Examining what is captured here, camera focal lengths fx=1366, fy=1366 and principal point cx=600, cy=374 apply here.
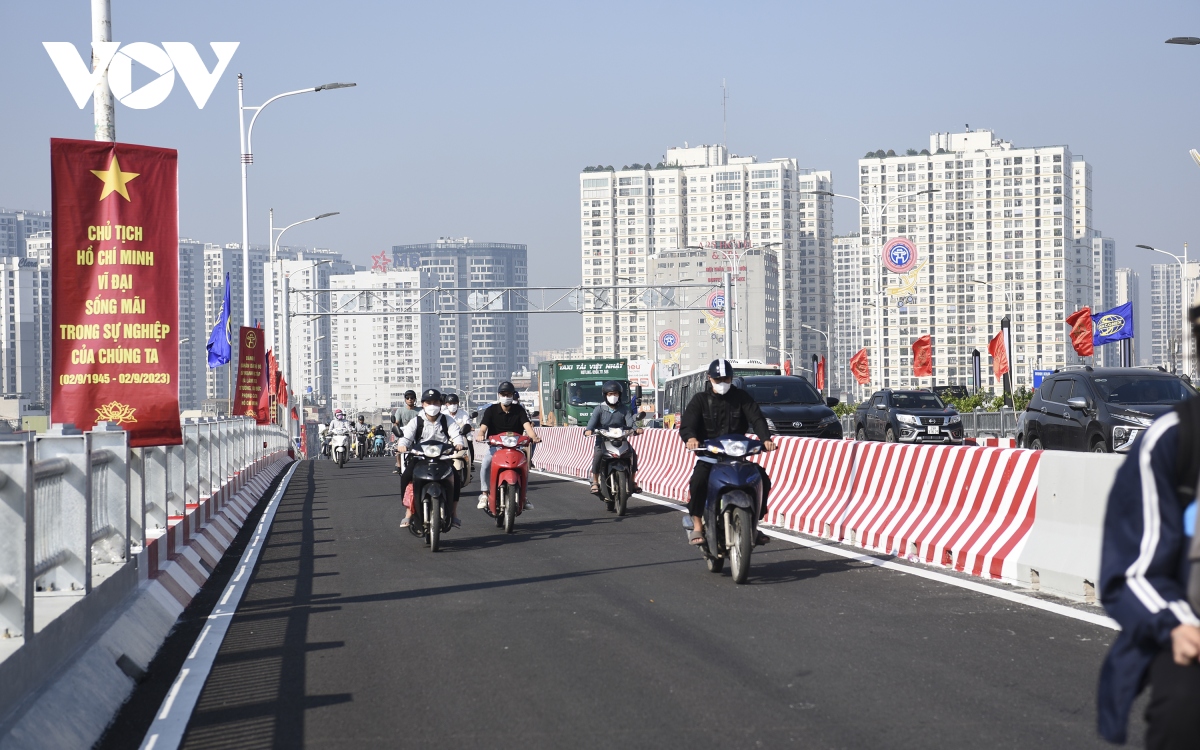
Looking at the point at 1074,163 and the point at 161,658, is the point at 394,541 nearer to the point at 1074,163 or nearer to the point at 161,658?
the point at 161,658

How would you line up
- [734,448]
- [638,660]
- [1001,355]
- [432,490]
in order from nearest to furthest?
[638,660], [734,448], [432,490], [1001,355]

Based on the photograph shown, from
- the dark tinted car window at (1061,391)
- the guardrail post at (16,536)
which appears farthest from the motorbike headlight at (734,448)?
the dark tinted car window at (1061,391)

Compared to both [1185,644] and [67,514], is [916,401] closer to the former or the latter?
[67,514]

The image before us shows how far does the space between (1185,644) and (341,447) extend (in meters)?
38.7

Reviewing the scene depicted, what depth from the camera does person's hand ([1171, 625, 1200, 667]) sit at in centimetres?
279

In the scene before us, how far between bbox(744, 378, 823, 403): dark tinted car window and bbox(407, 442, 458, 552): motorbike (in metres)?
13.4

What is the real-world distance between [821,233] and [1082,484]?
585 ft

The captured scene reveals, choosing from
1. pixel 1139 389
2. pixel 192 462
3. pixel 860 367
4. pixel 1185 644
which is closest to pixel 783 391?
pixel 1139 389

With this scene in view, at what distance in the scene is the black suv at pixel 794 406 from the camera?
1037 inches

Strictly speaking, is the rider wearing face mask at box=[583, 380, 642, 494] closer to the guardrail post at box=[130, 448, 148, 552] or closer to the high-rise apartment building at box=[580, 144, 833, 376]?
the guardrail post at box=[130, 448, 148, 552]

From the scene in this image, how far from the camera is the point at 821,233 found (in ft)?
607

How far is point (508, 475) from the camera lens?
1580 centimetres

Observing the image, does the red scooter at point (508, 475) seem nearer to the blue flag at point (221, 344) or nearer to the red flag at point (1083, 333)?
the blue flag at point (221, 344)

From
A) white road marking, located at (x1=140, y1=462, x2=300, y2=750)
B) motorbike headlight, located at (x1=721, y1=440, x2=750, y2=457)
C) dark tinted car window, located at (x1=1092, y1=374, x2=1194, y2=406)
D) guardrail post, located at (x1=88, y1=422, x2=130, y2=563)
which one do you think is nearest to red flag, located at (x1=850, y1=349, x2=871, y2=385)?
dark tinted car window, located at (x1=1092, y1=374, x2=1194, y2=406)
